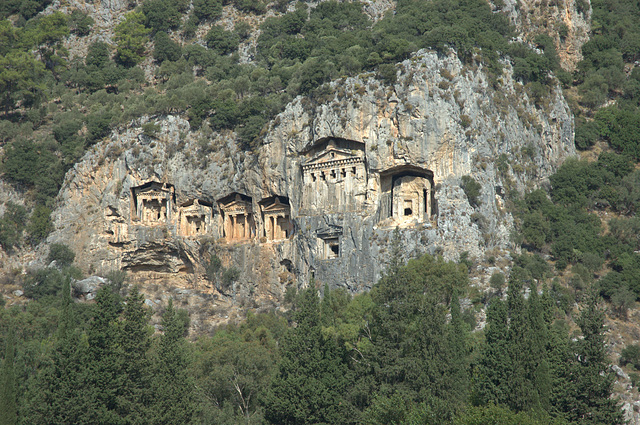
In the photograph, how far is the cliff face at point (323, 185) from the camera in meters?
80.2

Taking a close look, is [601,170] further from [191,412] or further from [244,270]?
[191,412]

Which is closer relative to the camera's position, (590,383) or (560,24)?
(590,383)

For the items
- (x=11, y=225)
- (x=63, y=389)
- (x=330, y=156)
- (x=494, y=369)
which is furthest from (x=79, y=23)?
(x=494, y=369)

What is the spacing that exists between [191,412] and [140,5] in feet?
278

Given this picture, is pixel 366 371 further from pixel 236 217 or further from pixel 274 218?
pixel 236 217

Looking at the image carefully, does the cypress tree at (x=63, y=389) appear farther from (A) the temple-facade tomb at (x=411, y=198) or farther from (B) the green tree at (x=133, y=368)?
(A) the temple-facade tomb at (x=411, y=198)

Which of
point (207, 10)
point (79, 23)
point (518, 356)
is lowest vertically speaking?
point (518, 356)

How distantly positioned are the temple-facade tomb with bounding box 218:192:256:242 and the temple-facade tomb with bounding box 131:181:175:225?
14.9ft

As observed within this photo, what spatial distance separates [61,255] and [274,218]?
60.3 ft

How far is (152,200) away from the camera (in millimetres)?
90438

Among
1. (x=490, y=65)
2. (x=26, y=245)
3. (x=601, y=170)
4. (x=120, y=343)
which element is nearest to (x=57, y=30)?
(x=26, y=245)

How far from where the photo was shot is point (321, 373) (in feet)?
184

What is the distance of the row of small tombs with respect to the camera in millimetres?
89000

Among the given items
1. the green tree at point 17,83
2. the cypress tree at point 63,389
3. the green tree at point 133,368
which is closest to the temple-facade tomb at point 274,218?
the green tree at point 133,368
